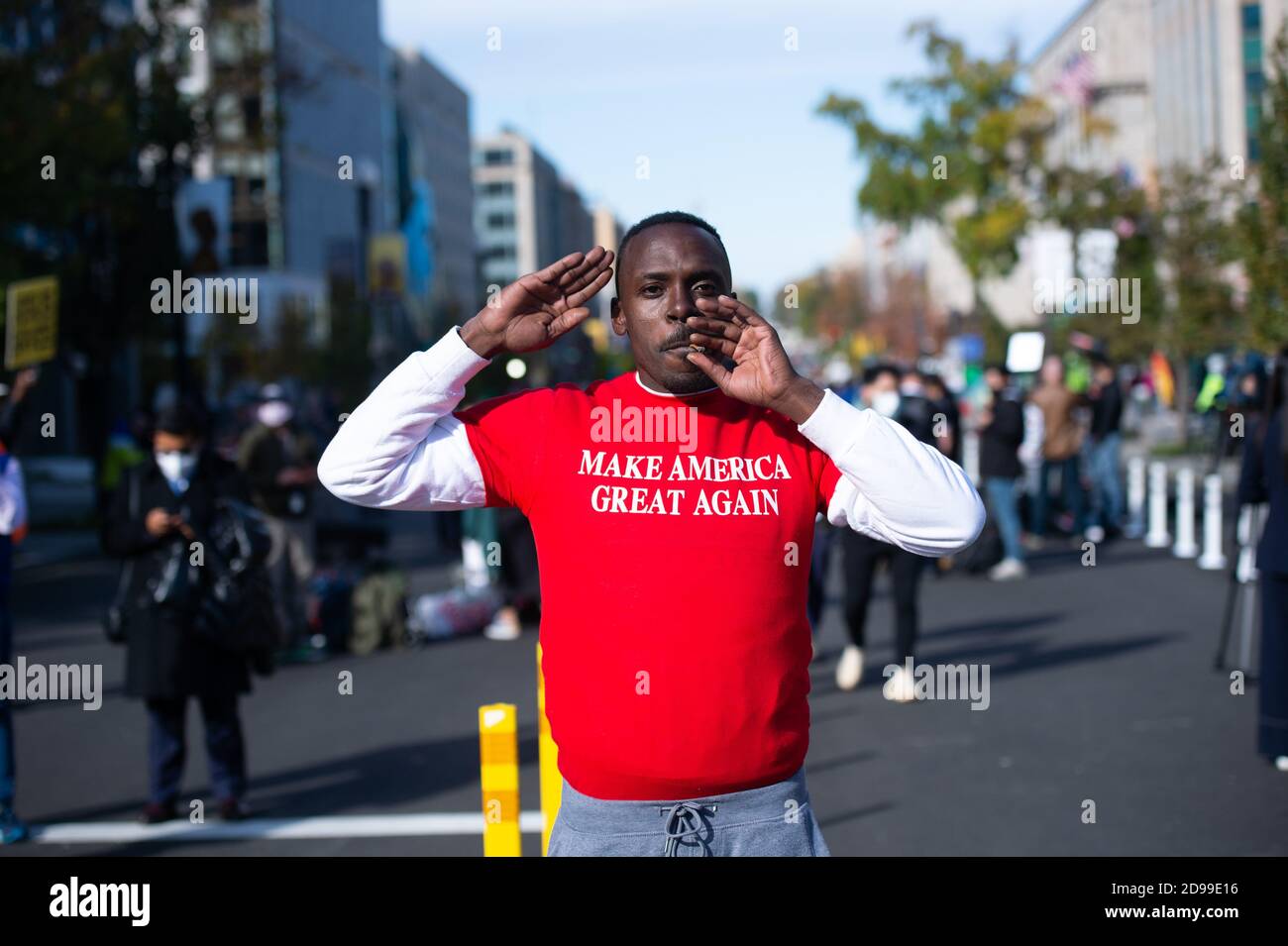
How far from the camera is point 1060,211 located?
36688mm

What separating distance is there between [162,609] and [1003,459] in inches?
402

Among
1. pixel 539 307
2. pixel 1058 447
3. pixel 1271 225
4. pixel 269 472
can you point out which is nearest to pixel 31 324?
pixel 269 472

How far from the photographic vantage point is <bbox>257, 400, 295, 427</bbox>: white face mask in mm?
12844

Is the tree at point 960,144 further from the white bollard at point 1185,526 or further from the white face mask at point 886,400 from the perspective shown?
the white face mask at point 886,400

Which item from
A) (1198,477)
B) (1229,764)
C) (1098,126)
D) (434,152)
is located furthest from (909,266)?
(1229,764)

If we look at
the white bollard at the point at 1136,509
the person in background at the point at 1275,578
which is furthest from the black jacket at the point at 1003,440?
the person in background at the point at 1275,578

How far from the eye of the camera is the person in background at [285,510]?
12039mm

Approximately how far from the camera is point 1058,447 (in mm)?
18406

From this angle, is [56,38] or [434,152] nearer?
[56,38]

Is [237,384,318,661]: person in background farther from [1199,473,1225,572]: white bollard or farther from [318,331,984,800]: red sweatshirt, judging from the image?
[318,331,984,800]: red sweatshirt

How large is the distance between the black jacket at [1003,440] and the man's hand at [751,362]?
518 inches
